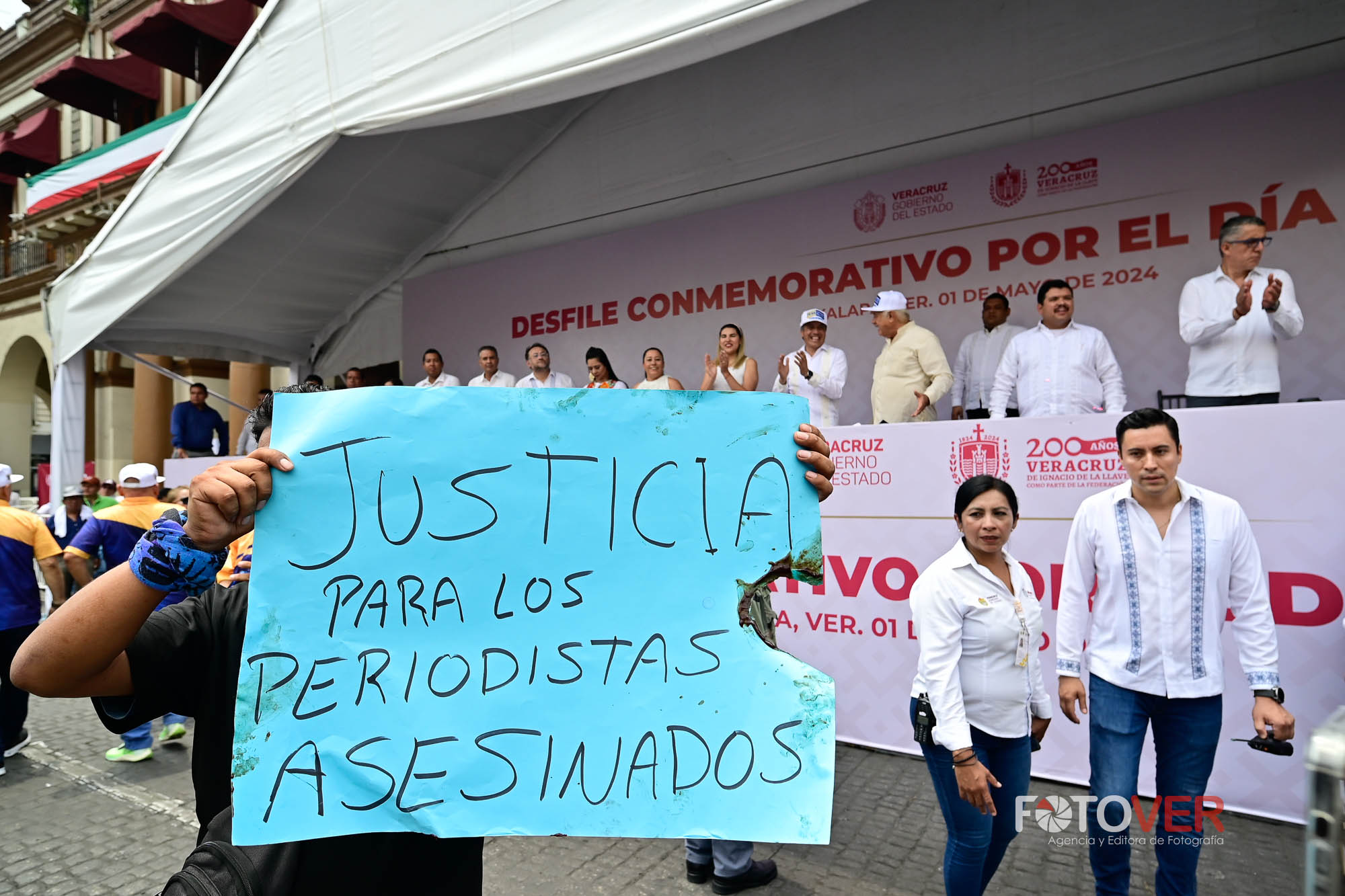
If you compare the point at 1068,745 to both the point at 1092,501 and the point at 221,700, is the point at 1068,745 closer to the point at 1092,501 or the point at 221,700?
the point at 1092,501

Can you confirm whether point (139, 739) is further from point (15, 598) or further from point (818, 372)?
point (818, 372)

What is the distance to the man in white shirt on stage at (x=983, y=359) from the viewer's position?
6.74 m

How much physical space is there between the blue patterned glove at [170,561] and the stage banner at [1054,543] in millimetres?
4073

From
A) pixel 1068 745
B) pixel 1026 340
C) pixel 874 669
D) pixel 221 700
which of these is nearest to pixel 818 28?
pixel 1026 340

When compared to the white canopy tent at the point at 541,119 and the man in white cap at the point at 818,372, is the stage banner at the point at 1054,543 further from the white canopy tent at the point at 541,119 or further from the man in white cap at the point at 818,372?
the white canopy tent at the point at 541,119

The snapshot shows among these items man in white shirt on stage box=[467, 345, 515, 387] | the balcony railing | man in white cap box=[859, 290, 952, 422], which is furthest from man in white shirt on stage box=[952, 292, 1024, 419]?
the balcony railing

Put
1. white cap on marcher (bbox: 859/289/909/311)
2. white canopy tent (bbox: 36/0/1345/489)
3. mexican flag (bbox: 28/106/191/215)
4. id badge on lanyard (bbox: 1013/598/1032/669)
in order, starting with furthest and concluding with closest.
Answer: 1. mexican flag (bbox: 28/106/191/215)
2. white cap on marcher (bbox: 859/289/909/311)
3. white canopy tent (bbox: 36/0/1345/489)
4. id badge on lanyard (bbox: 1013/598/1032/669)

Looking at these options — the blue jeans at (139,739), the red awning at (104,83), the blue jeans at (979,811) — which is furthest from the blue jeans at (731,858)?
the red awning at (104,83)

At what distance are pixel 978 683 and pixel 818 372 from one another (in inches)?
178

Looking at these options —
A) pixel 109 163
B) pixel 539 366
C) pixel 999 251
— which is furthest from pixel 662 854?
pixel 109 163

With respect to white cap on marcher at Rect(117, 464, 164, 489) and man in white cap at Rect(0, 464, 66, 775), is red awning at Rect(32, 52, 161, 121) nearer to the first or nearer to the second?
white cap on marcher at Rect(117, 464, 164, 489)

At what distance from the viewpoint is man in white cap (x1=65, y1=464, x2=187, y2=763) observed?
5.32m

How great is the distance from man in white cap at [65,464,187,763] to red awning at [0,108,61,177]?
23476 millimetres

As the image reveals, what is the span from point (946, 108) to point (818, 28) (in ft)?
5.71
